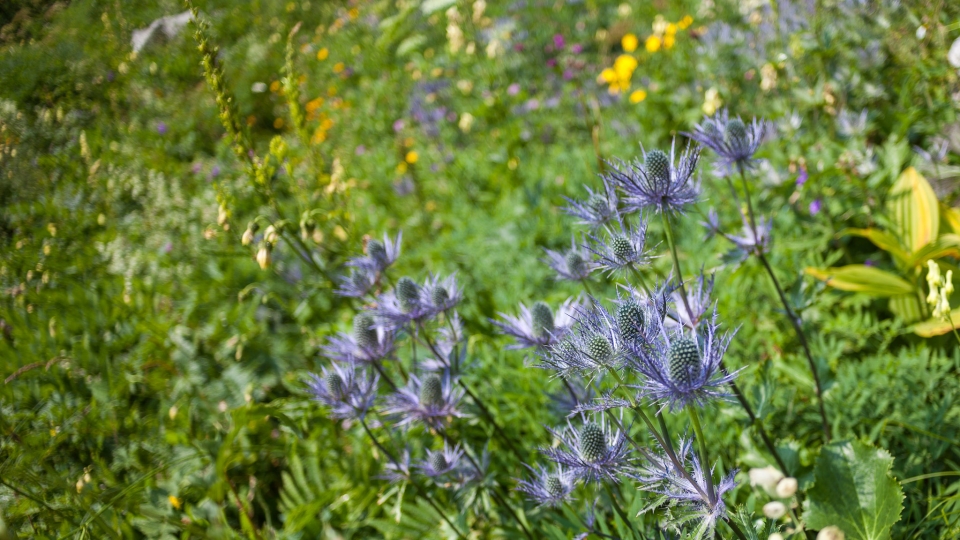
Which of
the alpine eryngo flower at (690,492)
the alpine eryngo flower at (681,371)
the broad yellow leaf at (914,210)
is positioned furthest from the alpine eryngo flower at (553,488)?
the broad yellow leaf at (914,210)

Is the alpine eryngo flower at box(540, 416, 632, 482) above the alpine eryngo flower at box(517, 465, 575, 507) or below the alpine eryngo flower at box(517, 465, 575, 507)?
above

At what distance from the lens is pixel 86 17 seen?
86.6 inches

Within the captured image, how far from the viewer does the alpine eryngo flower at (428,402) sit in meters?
1.61

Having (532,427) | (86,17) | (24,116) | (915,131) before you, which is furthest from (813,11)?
(24,116)

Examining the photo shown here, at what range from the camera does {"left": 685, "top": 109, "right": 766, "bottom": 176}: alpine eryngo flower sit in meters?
1.49

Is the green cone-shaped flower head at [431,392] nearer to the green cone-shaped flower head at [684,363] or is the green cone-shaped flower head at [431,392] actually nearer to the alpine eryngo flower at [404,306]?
the alpine eryngo flower at [404,306]

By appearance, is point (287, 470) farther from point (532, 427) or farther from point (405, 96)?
point (405, 96)

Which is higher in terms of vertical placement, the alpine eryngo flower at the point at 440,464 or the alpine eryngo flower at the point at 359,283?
the alpine eryngo flower at the point at 359,283

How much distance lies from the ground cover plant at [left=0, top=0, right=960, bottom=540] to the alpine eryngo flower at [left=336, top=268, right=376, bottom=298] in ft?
0.06

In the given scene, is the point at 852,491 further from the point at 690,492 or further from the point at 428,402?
the point at 428,402

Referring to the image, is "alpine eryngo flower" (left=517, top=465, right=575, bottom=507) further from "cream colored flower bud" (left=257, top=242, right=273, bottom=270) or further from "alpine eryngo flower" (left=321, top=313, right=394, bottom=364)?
"cream colored flower bud" (left=257, top=242, right=273, bottom=270)

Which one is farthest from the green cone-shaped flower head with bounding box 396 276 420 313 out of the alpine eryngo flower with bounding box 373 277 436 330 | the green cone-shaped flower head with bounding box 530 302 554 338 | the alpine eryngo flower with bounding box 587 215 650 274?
the alpine eryngo flower with bounding box 587 215 650 274

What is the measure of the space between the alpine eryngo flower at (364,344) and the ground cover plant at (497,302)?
1cm

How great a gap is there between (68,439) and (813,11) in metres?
4.46
